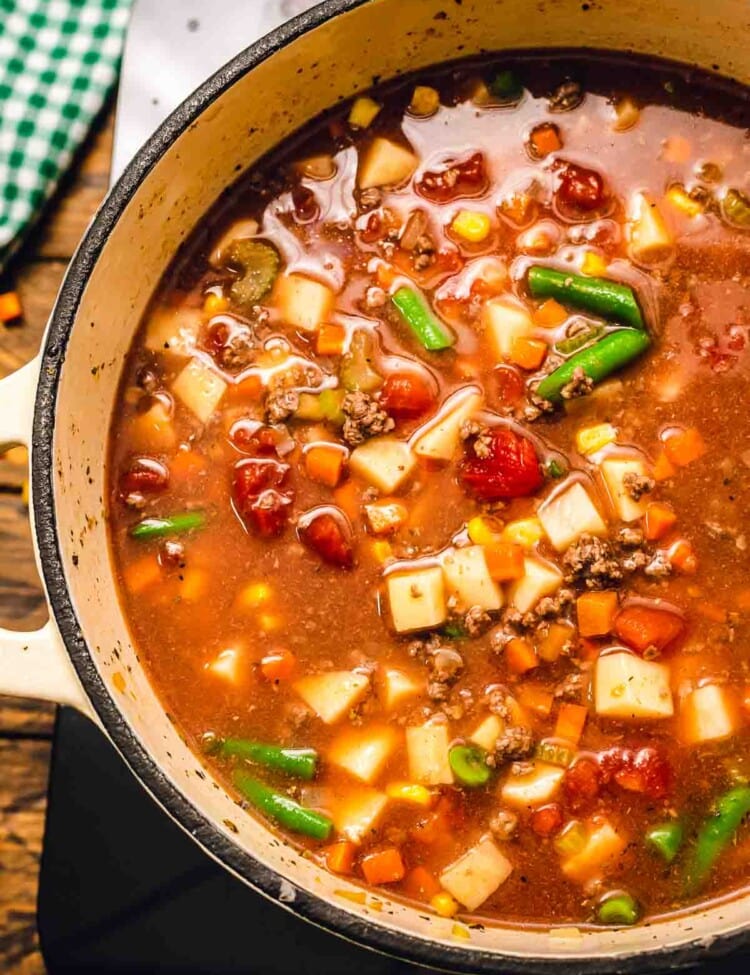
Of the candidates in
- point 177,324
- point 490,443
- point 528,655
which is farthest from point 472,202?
point 528,655

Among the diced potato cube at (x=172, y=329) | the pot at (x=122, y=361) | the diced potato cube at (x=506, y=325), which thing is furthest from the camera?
the diced potato cube at (x=172, y=329)

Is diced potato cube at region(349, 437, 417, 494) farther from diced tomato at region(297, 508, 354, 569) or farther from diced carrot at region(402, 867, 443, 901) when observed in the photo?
diced carrot at region(402, 867, 443, 901)

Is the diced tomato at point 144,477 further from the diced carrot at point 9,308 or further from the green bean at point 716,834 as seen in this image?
the green bean at point 716,834

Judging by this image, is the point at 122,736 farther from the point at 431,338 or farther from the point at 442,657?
the point at 431,338

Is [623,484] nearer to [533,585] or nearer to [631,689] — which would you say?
[533,585]

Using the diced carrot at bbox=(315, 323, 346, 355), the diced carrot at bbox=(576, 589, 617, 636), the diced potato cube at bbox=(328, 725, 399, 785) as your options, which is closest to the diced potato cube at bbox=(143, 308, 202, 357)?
the diced carrot at bbox=(315, 323, 346, 355)

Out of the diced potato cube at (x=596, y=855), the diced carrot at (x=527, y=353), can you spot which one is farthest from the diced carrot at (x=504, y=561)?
the diced potato cube at (x=596, y=855)
